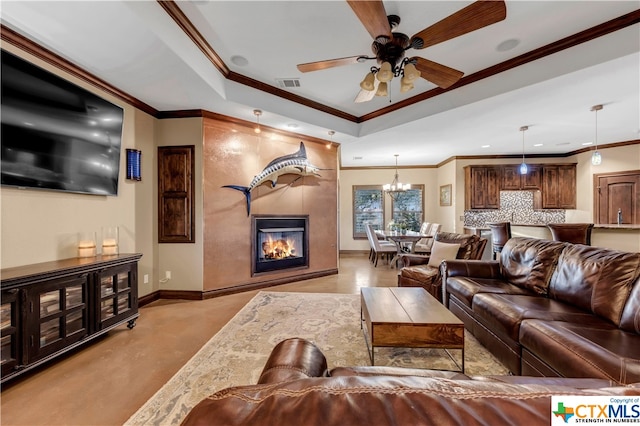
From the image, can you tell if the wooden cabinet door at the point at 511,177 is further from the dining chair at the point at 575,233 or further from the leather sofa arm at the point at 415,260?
the leather sofa arm at the point at 415,260

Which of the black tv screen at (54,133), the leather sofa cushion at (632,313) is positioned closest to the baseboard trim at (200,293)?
the black tv screen at (54,133)

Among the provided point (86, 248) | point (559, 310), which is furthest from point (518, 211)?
point (86, 248)

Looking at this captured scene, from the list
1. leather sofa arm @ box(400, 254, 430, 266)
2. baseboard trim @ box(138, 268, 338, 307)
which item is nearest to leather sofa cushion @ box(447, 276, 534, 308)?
leather sofa arm @ box(400, 254, 430, 266)

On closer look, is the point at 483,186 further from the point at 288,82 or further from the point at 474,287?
the point at 288,82

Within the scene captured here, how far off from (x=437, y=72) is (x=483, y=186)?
17.3 feet

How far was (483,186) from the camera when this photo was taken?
6789 mm

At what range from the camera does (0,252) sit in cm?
217

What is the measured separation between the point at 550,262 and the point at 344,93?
3.25 m

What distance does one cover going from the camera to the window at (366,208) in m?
8.35

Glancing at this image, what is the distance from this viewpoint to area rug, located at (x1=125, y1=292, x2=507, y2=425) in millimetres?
1809

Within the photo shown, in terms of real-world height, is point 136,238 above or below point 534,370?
above

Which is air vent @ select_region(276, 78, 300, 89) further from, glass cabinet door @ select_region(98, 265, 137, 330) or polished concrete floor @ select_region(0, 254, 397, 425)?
polished concrete floor @ select_region(0, 254, 397, 425)

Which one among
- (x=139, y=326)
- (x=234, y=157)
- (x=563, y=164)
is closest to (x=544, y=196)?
(x=563, y=164)

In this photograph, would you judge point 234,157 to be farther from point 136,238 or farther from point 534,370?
point 534,370
